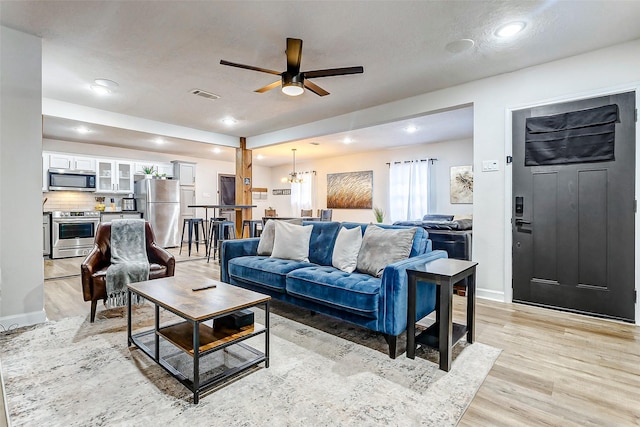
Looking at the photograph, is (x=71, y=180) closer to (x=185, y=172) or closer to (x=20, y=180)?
(x=185, y=172)

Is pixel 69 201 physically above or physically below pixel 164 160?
below

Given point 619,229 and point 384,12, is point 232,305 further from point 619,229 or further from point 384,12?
point 619,229

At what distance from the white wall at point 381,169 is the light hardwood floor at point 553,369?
414cm

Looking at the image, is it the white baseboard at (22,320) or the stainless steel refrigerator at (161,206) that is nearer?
the white baseboard at (22,320)

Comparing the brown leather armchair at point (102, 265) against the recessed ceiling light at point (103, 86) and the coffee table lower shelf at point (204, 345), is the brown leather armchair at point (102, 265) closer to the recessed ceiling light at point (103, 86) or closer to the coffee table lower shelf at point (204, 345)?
the coffee table lower shelf at point (204, 345)

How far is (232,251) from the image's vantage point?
12.0ft

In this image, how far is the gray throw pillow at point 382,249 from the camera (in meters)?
2.59

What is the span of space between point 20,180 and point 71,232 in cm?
442

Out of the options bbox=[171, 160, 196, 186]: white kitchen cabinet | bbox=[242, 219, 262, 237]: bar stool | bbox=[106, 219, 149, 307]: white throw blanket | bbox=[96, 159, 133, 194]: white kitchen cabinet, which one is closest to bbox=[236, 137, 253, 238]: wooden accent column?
bbox=[242, 219, 262, 237]: bar stool

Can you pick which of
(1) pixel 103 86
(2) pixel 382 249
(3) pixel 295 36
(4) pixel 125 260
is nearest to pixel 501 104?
(2) pixel 382 249

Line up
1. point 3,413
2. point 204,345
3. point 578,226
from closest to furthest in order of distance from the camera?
point 3,413 < point 204,345 < point 578,226

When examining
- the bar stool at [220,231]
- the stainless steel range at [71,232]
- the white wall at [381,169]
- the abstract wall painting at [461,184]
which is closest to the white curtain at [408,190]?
the white wall at [381,169]

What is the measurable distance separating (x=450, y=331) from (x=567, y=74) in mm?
2860

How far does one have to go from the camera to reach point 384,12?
7.91 feet
